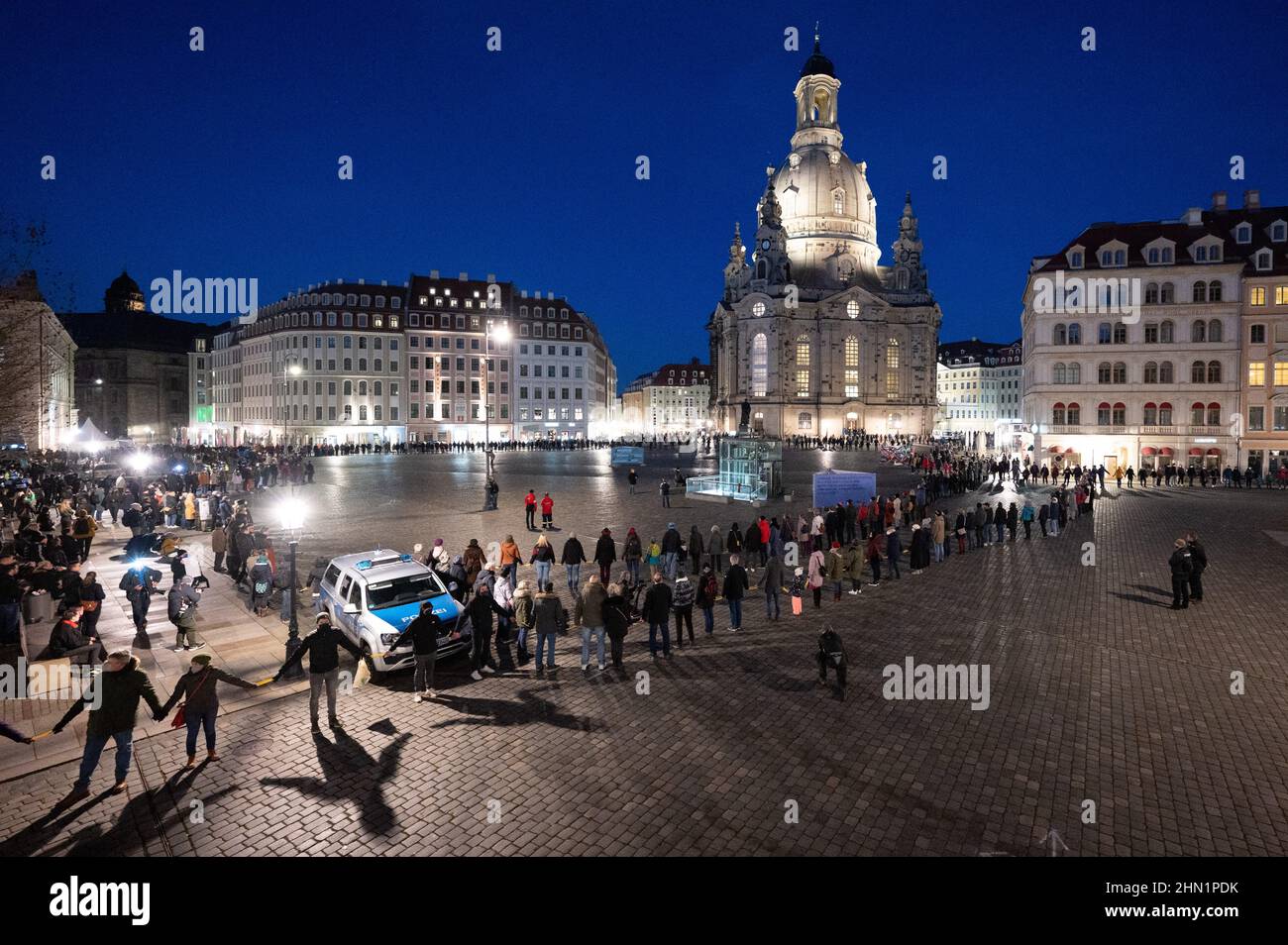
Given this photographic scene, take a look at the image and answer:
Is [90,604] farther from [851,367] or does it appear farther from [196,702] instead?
[851,367]

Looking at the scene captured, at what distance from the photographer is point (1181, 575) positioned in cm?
1455

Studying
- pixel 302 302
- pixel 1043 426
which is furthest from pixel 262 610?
pixel 302 302

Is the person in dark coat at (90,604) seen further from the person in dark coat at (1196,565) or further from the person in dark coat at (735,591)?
the person in dark coat at (1196,565)

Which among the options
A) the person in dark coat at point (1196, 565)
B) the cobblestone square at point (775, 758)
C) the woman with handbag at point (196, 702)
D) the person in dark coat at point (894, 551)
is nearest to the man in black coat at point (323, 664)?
the cobblestone square at point (775, 758)

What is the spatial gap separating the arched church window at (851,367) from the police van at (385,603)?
9796 cm

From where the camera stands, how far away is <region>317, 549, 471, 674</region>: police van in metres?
11.2

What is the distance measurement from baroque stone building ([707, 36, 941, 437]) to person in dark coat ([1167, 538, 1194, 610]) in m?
84.8

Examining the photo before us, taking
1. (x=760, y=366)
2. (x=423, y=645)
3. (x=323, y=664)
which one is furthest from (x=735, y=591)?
(x=760, y=366)

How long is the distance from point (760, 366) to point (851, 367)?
13.4 metres

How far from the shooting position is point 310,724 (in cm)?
933

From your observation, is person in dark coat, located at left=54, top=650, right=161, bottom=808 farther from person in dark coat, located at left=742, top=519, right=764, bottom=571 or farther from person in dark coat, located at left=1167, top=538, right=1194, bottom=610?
person in dark coat, located at left=1167, top=538, right=1194, bottom=610

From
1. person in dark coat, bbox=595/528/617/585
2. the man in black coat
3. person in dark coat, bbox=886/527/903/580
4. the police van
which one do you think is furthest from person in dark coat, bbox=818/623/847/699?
person in dark coat, bbox=886/527/903/580

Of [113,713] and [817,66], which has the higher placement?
[817,66]

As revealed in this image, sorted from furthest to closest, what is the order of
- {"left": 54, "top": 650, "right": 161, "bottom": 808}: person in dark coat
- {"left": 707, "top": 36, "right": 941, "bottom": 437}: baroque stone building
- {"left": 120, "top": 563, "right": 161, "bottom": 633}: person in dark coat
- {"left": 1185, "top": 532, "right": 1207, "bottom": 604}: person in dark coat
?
{"left": 707, "top": 36, "right": 941, "bottom": 437}: baroque stone building, {"left": 1185, "top": 532, "right": 1207, "bottom": 604}: person in dark coat, {"left": 120, "top": 563, "right": 161, "bottom": 633}: person in dark coat, {"left": 54, "top": 650, "right": 161, "bottom": 808}: person in dark coat
